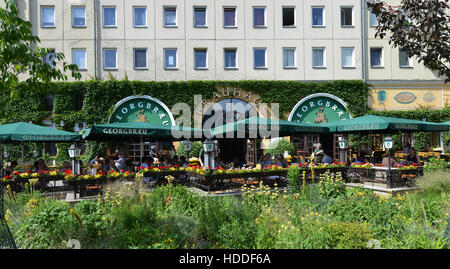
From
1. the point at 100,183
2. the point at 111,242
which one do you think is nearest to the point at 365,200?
the point at 111,242

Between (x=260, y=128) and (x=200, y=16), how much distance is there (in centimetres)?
1235

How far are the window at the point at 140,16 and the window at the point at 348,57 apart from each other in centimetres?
1310

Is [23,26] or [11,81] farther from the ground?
[23,26]

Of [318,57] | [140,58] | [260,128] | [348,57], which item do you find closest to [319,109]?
[318,57]

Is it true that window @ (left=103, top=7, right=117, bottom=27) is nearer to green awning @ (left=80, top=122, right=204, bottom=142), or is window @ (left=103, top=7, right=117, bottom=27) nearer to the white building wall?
the white building wall

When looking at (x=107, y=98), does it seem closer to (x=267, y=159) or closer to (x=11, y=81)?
(x=267, y=159)

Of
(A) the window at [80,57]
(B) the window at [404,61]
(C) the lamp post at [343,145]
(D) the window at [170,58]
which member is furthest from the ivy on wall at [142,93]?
(C) the lamp post at [343,145]

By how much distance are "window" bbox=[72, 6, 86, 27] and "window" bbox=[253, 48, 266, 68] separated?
430 inches

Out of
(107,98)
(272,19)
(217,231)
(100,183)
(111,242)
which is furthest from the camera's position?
(272,19)

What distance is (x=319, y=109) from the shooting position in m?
20.6

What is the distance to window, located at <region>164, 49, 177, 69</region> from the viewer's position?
65.5 feet

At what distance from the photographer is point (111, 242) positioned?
14.4 ft

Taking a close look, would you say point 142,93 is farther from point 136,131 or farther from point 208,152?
point 208,152
